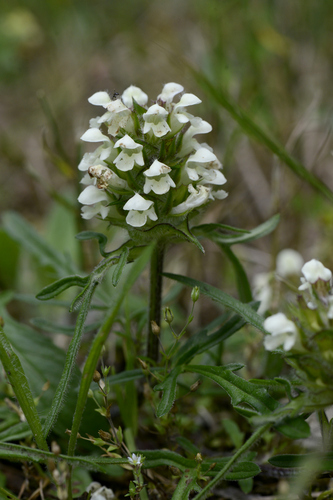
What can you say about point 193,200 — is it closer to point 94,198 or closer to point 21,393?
point 94,198

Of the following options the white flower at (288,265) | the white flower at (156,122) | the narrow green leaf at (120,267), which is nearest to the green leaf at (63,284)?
the narrow green leaf at (120,267)

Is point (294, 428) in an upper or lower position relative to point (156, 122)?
lower

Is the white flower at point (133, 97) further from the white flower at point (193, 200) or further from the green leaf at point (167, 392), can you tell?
the green leaf at point (167, 392)

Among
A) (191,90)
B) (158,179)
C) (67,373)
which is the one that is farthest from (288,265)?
(191,90)

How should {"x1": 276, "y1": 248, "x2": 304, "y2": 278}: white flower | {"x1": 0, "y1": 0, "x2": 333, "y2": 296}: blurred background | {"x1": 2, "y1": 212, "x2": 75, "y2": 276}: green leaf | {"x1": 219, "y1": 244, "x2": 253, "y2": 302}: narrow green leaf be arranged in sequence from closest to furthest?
1. {"x1": 219, "y1": 244, "x2": 253, "y2": 302}: narrow green leaf
2. {"x1": 2, "y1": 212, "x2": 75, "y2": 276}: green leaf
3. {"x1": 276, "y1": 248, "x2": 304, "y2": 278}: white flower
4. {"x1": 0, "y1": 0, "x2": 333, "y2": 296}: blurred background

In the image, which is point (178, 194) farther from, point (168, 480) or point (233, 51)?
point (233, 51)

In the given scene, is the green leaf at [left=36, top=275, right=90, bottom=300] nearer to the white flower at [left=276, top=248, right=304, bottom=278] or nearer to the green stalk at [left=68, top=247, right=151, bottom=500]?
the green stalk at [left=68, top=247, right=151, bottom=500]

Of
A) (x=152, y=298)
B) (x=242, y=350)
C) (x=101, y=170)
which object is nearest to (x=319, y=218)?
(x=242, y=350)

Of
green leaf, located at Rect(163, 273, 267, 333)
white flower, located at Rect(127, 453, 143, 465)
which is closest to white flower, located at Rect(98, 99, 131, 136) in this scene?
green leaf, located at Rect(163, 273, 267, 333)
